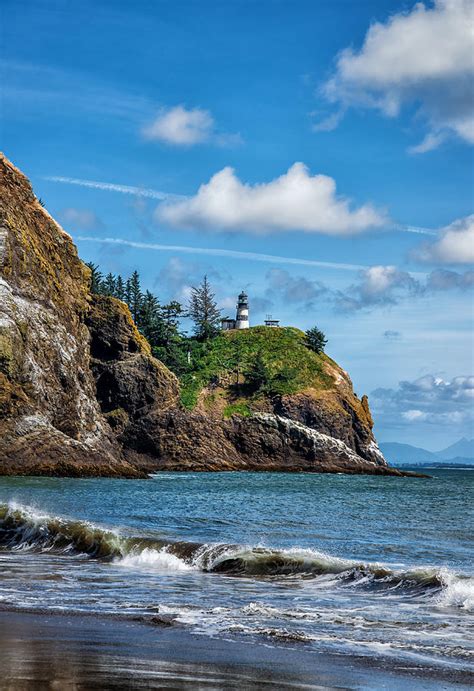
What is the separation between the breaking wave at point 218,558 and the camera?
54.9 feet

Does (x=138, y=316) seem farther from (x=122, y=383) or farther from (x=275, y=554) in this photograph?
(x=275, y=554)

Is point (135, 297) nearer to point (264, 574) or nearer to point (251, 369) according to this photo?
point (251, 369)

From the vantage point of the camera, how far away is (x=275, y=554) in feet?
65.5

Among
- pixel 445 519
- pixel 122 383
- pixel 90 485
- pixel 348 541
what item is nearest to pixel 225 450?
pixel 122 383

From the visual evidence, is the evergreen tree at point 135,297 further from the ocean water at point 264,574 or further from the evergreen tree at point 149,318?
the ocean water at point 264,574

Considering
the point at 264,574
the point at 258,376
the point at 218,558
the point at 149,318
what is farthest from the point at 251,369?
the point at 264,574

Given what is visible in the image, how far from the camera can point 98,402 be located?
86.6m

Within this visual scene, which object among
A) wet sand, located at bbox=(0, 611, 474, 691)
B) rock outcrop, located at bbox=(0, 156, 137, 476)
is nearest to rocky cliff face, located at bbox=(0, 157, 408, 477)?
rock outcrop, located at bbox=(0, 156, 137, 476)

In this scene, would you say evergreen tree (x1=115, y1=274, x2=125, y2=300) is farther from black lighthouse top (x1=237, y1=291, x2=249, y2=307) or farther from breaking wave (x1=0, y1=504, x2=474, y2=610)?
breaking wave (x1=0, y1=504, x2=474, y2=610)

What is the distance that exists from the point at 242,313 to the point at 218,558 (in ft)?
381

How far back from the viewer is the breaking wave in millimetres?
16734

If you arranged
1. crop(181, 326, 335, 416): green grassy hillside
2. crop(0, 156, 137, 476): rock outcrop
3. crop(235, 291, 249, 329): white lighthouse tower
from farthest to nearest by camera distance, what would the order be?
crop(235, 291, 249, 329): white lighthouse tower → crop(181, 326, 335, 416): green grassy hillside → crop(0, 156, 137, 476): rock outcrop

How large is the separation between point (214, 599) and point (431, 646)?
4854 mm

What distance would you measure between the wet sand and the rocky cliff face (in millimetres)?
50151
